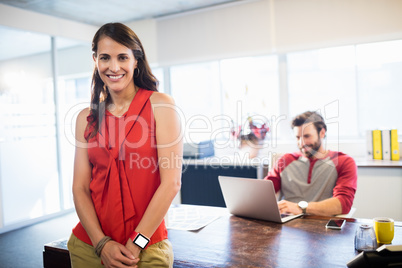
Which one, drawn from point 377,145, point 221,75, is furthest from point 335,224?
point 221,75

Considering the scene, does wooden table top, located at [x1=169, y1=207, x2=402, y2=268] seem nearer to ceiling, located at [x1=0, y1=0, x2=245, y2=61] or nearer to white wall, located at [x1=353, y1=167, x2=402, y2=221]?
white wall, located at [x1=353, y1=167, x2=402, y2=221]

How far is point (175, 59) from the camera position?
5043mm

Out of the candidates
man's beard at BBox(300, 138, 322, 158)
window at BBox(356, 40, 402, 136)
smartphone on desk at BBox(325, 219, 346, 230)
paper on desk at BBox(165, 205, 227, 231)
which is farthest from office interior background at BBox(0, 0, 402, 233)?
paper on desk at BBox(165, 205, 227, 231)

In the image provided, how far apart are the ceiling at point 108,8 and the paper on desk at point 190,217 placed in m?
2.89

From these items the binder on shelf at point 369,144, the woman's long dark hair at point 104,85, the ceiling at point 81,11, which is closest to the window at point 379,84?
the binder on shelf at point 369,144

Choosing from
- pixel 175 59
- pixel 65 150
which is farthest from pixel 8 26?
pixel 175 59

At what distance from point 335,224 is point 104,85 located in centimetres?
129

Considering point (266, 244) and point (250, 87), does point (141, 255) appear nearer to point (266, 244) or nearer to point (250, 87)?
point (266, 244)

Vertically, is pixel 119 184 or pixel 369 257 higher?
pixel 119 184

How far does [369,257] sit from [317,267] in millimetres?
303

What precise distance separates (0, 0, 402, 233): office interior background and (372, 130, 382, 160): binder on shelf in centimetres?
30

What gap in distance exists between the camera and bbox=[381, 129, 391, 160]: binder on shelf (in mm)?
3773

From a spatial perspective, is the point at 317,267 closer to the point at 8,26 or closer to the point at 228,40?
the point at 228,40

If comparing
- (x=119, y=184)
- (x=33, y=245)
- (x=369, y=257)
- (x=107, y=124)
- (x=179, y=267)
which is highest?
(x=107, y=124)
